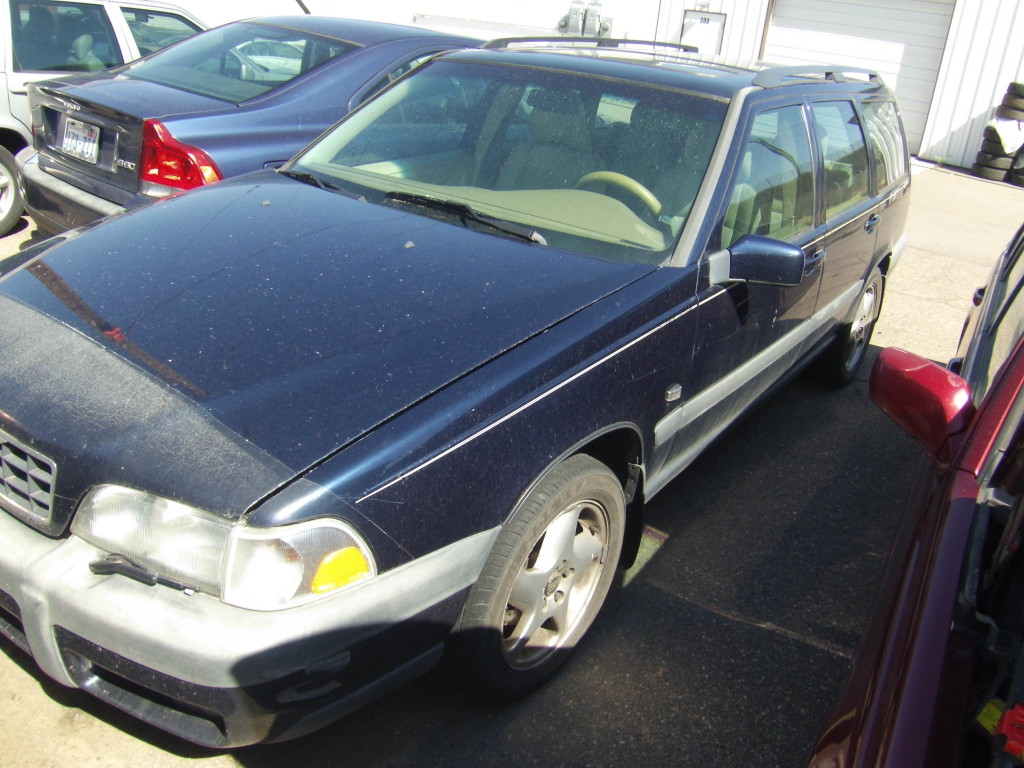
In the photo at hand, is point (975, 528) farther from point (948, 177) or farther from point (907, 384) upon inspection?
point (948, 177)

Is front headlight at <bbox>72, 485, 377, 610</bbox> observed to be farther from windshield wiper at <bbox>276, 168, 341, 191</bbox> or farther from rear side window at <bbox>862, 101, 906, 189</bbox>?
rear side window at <bbox>862, 101, 906, 189</bbox>

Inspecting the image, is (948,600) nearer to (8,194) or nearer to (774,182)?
(774,182)

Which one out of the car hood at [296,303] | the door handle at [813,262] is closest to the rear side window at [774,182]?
the door handle at [813,262]

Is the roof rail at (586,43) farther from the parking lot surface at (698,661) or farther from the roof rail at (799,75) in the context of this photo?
the parking lot surface at (698,661)

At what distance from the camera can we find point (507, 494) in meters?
2.26

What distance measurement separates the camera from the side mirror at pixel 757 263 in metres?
2.98

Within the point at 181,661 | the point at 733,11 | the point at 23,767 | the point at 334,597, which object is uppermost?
the point at 733,11

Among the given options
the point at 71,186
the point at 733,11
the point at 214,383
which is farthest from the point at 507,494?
the point at 733,11

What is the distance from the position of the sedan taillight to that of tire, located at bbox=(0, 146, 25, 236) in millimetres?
2175

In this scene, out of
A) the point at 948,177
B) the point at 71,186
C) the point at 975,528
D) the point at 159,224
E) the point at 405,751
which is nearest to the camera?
the point at 975,528

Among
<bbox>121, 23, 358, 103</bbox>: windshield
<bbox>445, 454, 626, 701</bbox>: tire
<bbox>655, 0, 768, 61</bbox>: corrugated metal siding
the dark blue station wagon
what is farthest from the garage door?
<bbox>445, 454, 626, 701</bbox>: tire

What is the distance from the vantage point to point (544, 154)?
131 inches

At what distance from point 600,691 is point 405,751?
64cm

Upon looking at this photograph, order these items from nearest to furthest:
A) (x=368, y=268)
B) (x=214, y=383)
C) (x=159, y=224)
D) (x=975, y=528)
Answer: (x=975, y=528), (x=214, y=383), (x=368, y=268), (x=159, y=224)
